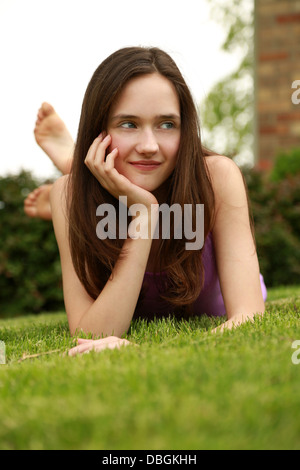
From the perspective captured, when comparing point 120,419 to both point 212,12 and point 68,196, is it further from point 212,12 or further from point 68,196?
point 212,12

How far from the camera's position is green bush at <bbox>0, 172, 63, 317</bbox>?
618cm

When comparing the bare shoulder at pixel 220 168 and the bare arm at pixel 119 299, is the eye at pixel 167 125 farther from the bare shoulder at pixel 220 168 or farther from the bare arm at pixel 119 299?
the bare arm at pixel 119 299

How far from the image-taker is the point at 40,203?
457cm

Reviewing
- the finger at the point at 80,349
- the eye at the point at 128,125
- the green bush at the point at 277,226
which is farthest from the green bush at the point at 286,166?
the finger at the point at 80,349

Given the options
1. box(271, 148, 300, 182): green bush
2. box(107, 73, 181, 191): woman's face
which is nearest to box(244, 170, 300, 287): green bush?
box(271, 148, 300, 182): green bush

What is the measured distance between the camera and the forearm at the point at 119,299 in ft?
7.95

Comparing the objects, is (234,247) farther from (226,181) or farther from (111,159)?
(111,159)

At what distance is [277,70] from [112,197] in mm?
7391

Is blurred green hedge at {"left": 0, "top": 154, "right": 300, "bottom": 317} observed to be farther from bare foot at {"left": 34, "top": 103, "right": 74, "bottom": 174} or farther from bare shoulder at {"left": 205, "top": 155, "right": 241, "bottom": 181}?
bare shoulder at {"left": 205, "top": 155, "right": 241, "bottom": 181}

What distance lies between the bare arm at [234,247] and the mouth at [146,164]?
0.37 metres

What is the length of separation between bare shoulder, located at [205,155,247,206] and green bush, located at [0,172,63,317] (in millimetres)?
3626

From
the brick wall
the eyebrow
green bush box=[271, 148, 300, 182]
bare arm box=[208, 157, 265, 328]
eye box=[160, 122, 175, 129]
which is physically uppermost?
Result: the brick wall

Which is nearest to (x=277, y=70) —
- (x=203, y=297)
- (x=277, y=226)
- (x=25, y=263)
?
(x=277, y=226)
